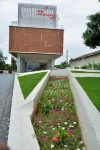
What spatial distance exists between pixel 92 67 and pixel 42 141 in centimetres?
3200

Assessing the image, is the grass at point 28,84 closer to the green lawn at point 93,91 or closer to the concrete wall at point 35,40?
the green lawn at point 93,91

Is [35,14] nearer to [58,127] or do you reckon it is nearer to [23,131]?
[58,127]

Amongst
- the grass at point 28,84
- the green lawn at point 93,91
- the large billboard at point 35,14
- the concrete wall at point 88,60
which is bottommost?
the grass at point 28,84

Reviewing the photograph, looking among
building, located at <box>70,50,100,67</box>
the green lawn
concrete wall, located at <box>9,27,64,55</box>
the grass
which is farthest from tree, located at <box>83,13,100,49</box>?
concrete wall, located at <box>9,27,64,55</box>

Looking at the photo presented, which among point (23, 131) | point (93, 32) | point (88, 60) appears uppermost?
point (93, 32)

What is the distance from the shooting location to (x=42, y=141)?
167 inches

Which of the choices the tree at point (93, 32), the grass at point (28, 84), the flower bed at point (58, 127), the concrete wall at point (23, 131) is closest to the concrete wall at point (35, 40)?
the tree at point (93, 32)

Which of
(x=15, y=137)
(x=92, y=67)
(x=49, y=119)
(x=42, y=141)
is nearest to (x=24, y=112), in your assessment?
(x=49, y=119)

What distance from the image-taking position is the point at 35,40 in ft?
154

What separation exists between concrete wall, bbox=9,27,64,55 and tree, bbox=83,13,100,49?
859 inches

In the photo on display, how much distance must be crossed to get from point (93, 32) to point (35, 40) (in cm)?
2384

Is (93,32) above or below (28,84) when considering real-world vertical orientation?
above

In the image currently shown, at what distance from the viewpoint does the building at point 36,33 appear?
44.5 meters

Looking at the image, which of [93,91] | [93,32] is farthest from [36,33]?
[93,91]
